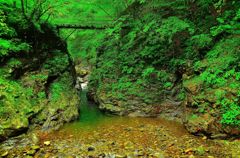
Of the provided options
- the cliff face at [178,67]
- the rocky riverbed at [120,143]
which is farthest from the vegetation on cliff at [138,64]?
the rocky riverbed at [120,143]

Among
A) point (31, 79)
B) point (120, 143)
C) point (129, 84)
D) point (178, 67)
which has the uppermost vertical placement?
point (178, 67)

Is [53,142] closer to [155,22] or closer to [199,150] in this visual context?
[199,150]

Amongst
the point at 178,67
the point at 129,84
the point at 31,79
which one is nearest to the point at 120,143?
the point at 129,84

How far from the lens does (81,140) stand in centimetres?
657

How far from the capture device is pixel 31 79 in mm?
8672

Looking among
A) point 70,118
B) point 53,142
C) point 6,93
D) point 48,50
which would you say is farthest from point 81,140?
point 48,50

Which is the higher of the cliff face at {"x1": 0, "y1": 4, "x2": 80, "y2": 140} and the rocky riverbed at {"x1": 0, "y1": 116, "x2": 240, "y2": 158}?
the cliff face at {"x1": 0, "y1": 4, "x2": 80, "y2": 140}

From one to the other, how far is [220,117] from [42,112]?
6.25m

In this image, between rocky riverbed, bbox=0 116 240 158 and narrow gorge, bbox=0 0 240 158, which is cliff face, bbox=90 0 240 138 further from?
rocky riverbed, bbox=0 116 240 158

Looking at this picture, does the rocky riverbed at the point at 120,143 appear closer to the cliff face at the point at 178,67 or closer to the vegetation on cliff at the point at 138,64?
the vegetation on cliff at the point at 138,64

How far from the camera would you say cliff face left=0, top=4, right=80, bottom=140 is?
701cm

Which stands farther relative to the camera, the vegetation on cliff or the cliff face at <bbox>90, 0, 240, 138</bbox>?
the vegetation on cliff

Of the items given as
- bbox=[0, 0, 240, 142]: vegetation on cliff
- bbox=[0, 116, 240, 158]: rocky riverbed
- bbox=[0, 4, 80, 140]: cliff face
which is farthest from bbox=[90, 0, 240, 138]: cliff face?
bbox=[0, 4, 80, 140]: cliff face

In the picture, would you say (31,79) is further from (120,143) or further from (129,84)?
(120,143)
